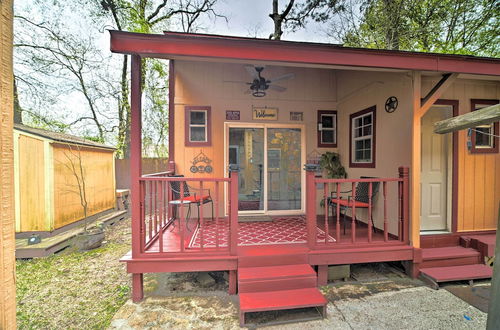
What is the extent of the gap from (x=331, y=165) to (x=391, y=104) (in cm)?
164

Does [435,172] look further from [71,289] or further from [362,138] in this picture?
[71,289]

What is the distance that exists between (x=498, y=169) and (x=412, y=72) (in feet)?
7.61

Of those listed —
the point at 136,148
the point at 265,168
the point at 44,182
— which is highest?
the point at 136,148

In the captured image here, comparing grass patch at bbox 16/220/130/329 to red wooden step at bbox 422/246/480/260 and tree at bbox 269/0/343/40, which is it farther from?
tree at bbox 269/0/343/40

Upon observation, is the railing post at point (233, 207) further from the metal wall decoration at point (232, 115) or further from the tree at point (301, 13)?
the tree at point (301, 13)

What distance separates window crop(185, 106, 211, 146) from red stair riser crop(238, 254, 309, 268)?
2.53m

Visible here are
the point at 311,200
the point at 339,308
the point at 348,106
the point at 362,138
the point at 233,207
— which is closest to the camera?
the point at 339,308

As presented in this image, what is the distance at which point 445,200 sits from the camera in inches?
134

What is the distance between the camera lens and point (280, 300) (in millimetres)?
2184

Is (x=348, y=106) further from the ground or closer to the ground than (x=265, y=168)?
further from the ground

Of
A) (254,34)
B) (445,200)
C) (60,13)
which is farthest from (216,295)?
(60,13)

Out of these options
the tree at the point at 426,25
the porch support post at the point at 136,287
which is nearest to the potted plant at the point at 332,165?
the porch support post at the point at 136,287

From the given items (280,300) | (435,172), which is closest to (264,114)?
(435,172)

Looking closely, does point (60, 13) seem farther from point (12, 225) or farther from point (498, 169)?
point (498, 169)
